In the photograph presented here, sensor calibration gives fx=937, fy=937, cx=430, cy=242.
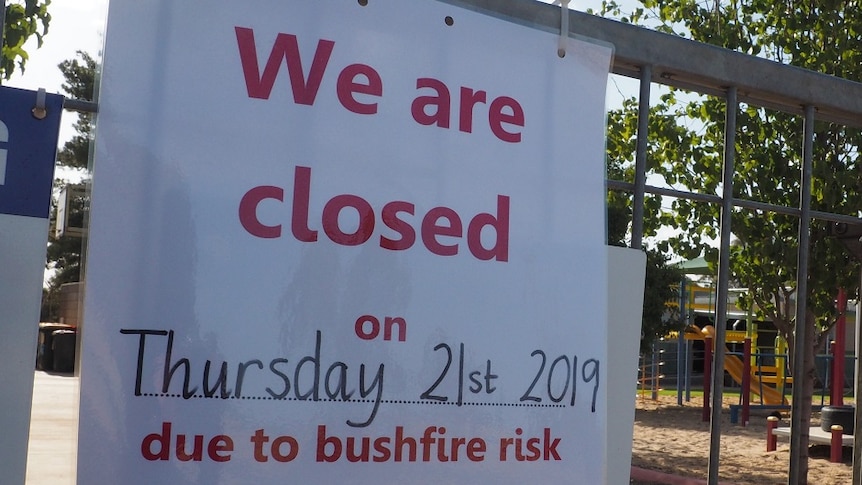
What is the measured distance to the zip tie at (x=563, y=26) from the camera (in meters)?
2.35

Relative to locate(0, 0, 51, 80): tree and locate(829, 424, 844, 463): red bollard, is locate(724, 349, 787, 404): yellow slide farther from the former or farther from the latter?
locate(0, 0, 51, 80): tree

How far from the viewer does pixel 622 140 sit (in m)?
8.31

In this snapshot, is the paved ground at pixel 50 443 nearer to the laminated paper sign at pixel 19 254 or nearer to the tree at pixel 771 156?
the laminated paper sign at pixel 19 254

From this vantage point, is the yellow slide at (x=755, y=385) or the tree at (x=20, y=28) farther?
the yellow slide at (x=755, y=385)

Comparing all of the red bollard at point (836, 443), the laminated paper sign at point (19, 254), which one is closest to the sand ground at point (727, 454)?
the red bollard at point (836, 443)

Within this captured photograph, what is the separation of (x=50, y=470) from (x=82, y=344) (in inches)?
225

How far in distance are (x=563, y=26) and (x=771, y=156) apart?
6.06 m

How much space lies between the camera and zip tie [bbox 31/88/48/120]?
1783mm

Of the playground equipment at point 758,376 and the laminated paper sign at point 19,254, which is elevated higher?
the laminated paper sign at point 19,254

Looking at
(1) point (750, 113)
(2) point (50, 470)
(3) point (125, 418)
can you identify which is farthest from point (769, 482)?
(3) point (125, 418)

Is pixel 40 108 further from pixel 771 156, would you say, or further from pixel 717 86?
pixel 771 156

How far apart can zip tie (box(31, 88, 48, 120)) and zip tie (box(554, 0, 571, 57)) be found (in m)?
1.22

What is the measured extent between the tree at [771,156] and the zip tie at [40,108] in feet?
20.4

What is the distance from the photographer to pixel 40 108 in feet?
5.86
